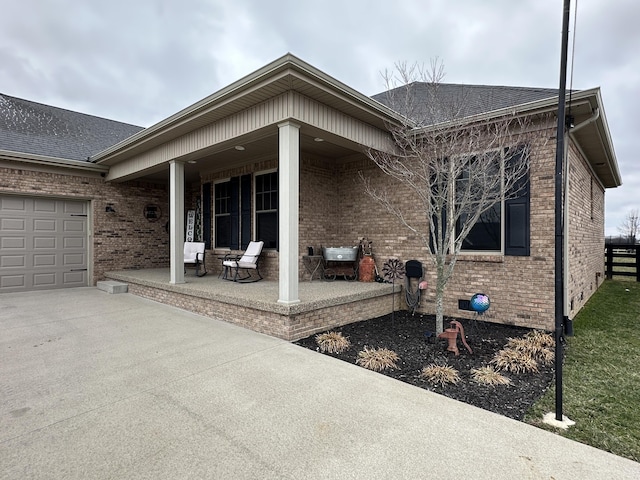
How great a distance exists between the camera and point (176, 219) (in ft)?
21.9

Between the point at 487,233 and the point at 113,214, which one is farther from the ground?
the point at 113,214

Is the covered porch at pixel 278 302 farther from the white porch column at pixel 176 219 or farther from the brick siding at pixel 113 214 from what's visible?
the brick siding at pixel 113 214

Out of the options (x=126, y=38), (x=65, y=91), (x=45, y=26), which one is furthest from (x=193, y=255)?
(x=65, y=91)

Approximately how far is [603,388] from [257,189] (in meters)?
6.54

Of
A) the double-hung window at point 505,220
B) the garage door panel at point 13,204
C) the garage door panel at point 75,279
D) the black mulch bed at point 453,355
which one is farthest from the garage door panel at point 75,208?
the double-hung window at point 505,220

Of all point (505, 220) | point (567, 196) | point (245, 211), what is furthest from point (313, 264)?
point (567, 196)

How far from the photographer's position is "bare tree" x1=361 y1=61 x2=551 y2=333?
4.18 metres

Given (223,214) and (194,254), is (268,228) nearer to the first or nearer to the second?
(223,214)

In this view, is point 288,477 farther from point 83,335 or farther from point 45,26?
point 45,26

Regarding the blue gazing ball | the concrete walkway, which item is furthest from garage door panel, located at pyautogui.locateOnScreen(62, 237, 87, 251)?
the blue gazing ball

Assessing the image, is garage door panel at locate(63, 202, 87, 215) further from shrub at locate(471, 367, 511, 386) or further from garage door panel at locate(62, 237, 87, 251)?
shrub at locate(471, 367, 511, 386)

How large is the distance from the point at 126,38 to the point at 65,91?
13.3 metres

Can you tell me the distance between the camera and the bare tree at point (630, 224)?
2791 cm

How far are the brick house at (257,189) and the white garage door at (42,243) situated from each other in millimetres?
24
